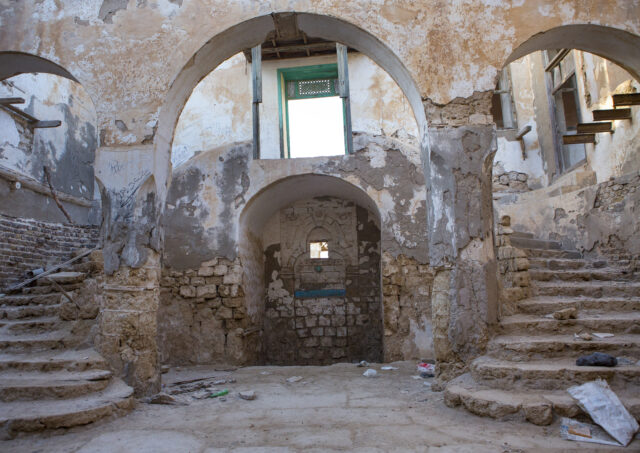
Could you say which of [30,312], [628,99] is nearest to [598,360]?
[628,99]

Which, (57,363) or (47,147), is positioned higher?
(47,147)

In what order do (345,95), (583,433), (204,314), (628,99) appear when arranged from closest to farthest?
(583,433) → (628,99) → (204,314) → (345,95)

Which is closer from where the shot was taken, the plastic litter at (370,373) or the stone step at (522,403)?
the stone step at (522,403)

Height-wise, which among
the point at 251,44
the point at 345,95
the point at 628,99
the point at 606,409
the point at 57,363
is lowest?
the point at 606,409

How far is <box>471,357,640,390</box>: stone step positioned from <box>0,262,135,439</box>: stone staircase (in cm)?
287

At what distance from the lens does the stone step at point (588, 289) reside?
15.4 ft

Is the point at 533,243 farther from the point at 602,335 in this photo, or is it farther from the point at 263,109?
the point at 263,109

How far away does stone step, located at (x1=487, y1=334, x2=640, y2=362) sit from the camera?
3.62m

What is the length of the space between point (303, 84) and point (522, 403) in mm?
9199

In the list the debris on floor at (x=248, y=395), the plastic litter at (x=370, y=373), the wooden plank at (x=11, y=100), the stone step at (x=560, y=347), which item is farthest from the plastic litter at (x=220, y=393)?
the wooden plank at (x=11, y=100)

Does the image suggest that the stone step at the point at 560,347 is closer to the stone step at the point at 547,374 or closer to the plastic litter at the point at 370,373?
the stone step at the point at 547,374

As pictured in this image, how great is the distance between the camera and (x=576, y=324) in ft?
13.2

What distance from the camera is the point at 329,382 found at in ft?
Result: 16.7

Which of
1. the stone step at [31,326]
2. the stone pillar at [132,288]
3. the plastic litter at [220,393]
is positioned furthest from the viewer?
the stone step at [31,326]
